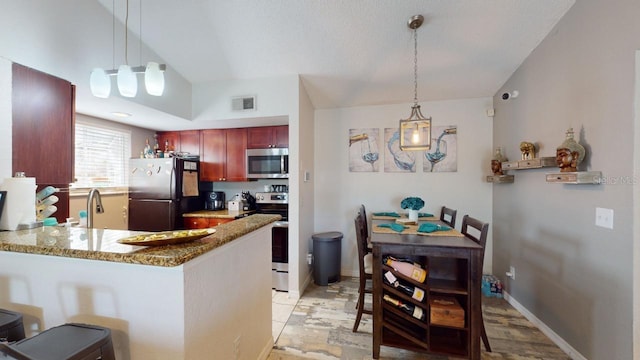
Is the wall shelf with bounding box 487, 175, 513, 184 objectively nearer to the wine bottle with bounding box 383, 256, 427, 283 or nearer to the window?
the wine bottle with bounding box 383, 256, 427, 283

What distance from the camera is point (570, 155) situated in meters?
1.74

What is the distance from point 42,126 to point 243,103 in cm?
167

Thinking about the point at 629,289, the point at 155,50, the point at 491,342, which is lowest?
the point at 491,342

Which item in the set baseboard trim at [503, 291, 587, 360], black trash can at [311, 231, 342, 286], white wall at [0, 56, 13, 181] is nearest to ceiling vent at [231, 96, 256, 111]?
white wall at [0, 56, 13, 181]

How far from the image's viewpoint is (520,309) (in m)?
2.47

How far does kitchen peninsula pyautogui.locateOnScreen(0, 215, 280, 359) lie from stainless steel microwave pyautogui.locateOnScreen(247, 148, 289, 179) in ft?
5.94

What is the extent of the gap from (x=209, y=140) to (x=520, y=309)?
4.21 m

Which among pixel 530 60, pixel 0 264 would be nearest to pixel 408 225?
pixel 530 60

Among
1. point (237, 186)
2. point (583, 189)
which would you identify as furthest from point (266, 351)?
point (583, 189)

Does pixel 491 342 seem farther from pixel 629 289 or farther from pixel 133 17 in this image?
pixel 133 17

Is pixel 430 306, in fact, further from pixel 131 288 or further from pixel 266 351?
pixel 131 288

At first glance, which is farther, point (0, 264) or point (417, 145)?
point (417, 145)

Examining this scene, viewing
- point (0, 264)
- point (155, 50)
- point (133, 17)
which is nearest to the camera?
point (0, 264)

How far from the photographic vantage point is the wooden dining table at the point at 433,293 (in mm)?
1640
